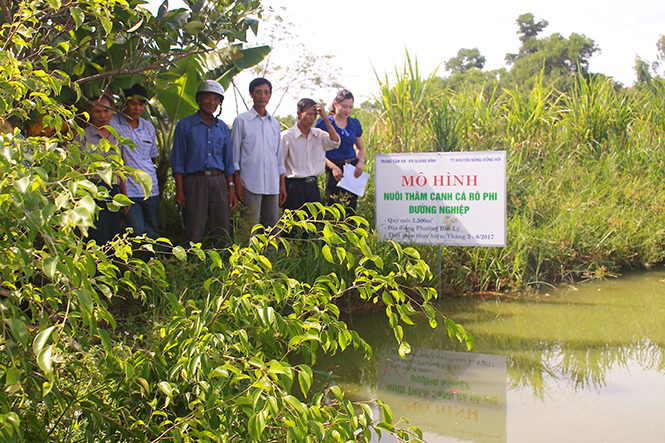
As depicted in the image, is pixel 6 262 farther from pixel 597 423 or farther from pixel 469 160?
pixel 469 160

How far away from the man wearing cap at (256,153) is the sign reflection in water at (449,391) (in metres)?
1.96

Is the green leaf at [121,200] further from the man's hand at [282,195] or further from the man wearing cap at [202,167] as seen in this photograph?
the man's hand at [282,195]

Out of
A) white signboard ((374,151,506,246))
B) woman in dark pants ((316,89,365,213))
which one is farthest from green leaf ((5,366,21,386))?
white signboard ((374,151,506,246))

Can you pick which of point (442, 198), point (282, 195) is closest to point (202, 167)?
point (282, 195)

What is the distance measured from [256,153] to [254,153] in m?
0.02

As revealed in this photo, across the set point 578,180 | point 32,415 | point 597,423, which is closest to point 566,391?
point 597,423

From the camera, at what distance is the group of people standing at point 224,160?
447 centimetres

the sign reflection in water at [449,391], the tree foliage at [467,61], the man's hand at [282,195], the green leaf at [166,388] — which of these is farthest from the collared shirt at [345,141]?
the tree foliage at [467,61]

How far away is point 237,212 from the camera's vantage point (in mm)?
5336

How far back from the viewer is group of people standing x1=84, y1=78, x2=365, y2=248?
4.47 metres

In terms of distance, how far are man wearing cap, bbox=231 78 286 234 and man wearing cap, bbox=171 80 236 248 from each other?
A: 0.20 meters

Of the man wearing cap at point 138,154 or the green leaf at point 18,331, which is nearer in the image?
the green leaf at point 18,331

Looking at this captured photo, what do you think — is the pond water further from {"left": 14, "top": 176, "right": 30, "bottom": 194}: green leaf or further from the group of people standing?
{"left": 14, "top": 176, "right": 30, "bottom": 194}: green leaf

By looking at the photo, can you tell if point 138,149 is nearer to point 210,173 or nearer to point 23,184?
point 210,173
